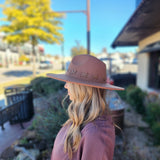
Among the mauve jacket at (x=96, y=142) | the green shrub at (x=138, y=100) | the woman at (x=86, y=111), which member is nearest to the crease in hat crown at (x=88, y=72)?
the woman at (x=86, y=111)

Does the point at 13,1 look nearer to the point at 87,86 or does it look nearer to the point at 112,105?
the point at 112,105

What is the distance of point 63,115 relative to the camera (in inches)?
93.0

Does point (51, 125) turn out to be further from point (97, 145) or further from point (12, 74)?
point (12, 74)

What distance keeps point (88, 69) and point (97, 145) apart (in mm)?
537

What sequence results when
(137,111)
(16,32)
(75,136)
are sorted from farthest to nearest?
(16,32) → (137,111) → (75,136)

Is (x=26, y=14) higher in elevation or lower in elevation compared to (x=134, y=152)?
higher

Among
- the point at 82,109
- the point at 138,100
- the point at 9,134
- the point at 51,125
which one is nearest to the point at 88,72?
the point at 82,109

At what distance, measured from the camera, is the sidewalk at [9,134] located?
2923 mm

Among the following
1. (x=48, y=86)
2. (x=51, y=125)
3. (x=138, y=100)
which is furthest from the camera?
(x=48, y=86)

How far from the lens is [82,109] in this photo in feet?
3.25

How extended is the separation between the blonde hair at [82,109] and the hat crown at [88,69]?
79 mm

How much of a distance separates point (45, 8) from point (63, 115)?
10198mm

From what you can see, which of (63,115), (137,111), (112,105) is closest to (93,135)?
(63,115)

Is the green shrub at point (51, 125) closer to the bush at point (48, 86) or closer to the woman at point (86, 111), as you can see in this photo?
the woman at point (86, 111)
